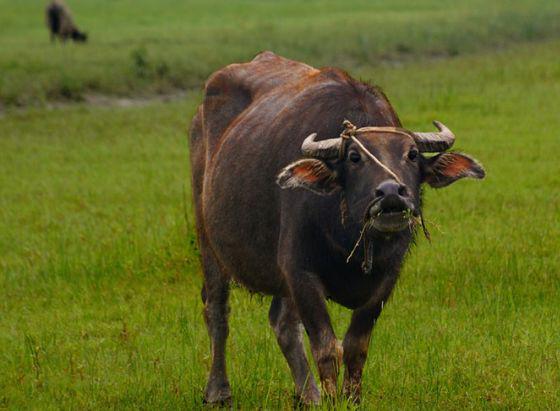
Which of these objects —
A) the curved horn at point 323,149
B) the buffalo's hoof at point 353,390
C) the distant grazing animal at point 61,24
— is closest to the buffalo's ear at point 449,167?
the curved horn at point 323,149

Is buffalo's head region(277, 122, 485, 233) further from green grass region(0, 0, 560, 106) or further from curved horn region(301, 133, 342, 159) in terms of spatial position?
green grass region(0, 0, 560, 106)

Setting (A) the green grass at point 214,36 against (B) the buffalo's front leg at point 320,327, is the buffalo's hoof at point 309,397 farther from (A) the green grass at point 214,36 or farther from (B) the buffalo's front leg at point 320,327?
(A) the green grass at point 214,36

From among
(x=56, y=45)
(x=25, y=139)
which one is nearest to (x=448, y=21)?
(x=56, y=45)

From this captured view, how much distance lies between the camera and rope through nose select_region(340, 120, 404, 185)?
547 centimetres

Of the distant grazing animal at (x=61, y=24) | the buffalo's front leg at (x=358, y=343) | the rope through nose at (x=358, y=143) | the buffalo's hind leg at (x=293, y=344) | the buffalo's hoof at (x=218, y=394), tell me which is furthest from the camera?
the distant grazing animal at (x=61, y=24)

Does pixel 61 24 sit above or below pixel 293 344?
below

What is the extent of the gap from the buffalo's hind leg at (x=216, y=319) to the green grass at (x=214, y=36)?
604 inches

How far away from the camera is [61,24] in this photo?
115 feet

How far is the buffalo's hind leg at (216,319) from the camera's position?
700 centimetres

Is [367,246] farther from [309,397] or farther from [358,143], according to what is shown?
[309,397]

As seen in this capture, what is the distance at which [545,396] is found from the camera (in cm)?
647

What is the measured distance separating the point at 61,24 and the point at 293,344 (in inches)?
1152

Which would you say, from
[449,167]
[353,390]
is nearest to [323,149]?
[449,167]

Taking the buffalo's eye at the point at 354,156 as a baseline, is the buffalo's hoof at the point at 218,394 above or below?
below
